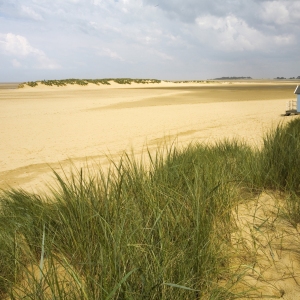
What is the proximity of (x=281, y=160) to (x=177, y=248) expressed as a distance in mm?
2059

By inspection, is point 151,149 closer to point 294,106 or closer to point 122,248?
point 122,248

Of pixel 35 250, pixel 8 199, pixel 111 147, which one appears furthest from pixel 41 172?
pixel 35 250

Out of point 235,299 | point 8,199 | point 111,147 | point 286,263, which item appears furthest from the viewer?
point 111,147

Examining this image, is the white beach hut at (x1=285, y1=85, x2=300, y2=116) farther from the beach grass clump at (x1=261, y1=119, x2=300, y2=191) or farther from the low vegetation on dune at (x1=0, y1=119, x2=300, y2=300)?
the low vegetation on dune at (x1=0, y1=119, x2=300, y2=300)

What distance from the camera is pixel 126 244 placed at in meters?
1.55

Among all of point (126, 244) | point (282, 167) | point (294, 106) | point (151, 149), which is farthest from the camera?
point (294, 106)

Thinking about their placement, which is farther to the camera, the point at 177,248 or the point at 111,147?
the point at 111,147

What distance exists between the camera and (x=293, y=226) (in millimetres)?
2363

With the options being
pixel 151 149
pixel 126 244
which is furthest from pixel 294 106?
pixel 126 244

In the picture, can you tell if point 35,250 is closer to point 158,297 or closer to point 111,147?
point 158,297

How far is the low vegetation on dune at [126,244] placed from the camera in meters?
1.41

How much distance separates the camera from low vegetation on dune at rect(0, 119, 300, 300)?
4.62 feet

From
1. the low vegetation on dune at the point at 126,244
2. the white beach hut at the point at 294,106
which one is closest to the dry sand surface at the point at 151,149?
the low vegetation on dune at the point at 126,244

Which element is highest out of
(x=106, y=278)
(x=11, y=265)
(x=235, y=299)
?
(x=106, y=278)
